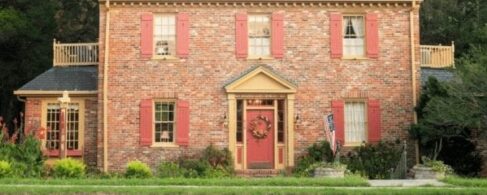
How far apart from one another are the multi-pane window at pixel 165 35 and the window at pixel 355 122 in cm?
630

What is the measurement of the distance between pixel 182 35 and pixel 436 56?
9.63 meters

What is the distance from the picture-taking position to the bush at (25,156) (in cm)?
1781

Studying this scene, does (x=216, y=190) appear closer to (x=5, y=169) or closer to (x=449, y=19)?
(x=5, y=169)

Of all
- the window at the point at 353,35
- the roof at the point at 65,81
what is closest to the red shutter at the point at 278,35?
the window at the point at 353,35

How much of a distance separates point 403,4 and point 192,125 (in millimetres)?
8327

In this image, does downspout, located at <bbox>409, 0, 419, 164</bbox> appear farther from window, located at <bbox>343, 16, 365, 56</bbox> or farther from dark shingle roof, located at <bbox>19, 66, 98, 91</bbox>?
dark shingle roof, located at <bbox>19, 66, 98, 91</bbox>

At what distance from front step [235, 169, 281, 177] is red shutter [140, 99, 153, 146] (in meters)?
3.16

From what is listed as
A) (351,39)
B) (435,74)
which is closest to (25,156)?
(351,39)

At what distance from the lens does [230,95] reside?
21.6 meters

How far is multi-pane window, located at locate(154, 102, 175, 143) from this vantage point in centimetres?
2180

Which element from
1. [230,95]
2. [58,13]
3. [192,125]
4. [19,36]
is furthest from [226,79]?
[58,13]

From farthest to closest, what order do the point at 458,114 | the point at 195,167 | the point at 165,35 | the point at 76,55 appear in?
the point at 76,55, the point at 165,35, the point at 195,167, the point at 458,114

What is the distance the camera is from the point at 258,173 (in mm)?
21344

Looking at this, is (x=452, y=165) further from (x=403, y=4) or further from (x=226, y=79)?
(x=226, y=79)
